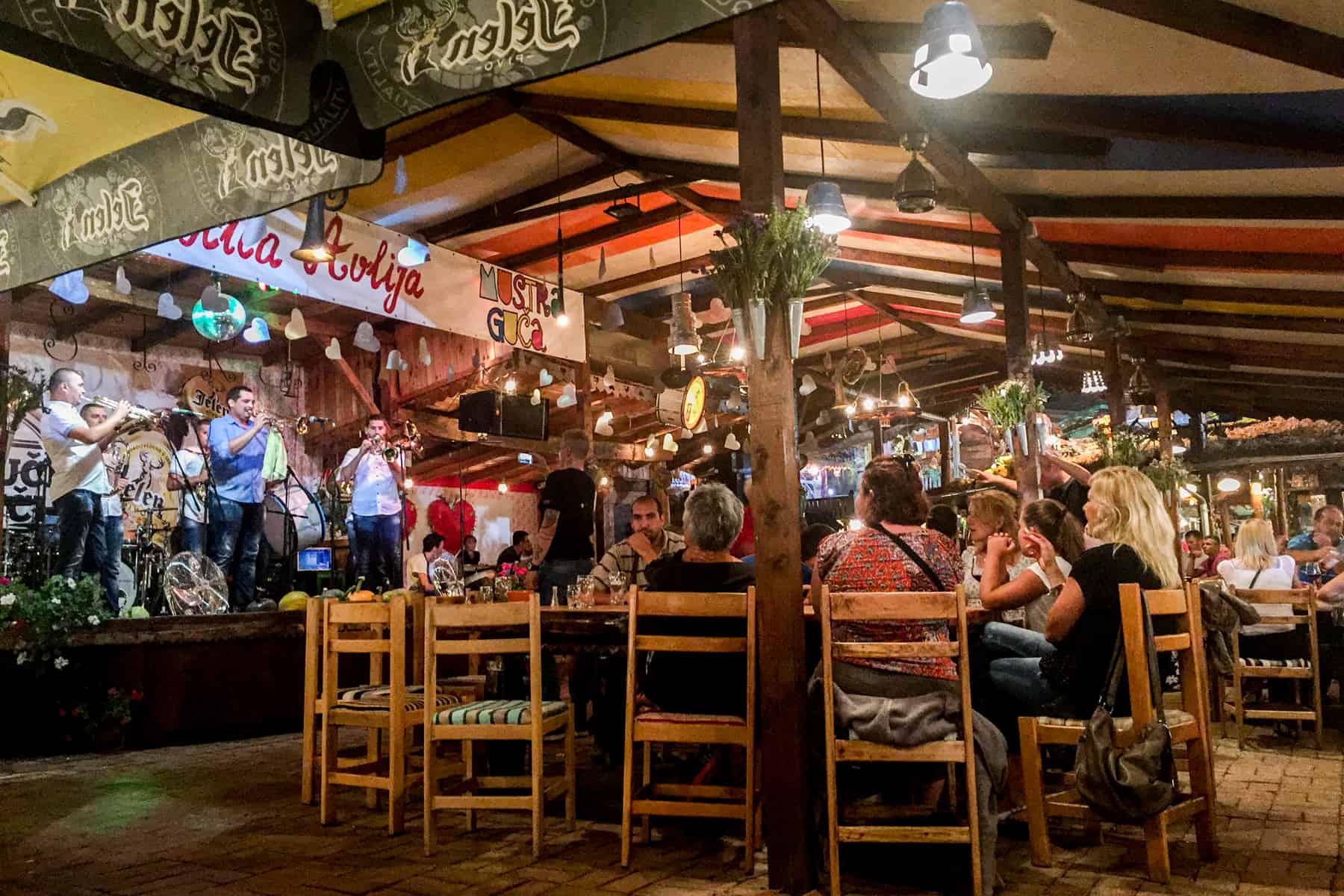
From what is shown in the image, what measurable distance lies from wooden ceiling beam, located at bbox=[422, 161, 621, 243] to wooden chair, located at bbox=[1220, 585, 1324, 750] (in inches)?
214

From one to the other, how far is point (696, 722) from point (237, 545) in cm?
572

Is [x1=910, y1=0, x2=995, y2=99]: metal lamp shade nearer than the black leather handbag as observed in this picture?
No

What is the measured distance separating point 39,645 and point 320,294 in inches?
112

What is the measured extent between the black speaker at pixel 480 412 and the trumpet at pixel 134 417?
3.30m

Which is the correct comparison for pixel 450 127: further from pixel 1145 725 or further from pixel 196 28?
pixel 1145 725

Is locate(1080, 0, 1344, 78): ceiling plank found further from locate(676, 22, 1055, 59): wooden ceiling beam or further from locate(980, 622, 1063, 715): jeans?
locate(980, 622, 1063, 715): jeans

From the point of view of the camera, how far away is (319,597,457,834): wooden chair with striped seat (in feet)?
12.8

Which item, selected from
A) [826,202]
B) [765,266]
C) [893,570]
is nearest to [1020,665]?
[893,570]

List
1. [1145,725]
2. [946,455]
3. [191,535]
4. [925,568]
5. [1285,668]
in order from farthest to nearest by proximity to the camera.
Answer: [946,455]
[191,535]
[1285,668]
[925,568]
[1145,725]

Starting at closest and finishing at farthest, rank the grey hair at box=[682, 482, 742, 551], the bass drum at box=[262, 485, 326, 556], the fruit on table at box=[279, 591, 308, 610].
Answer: the grey hair at box=[682, 482, 742, 551], the fruit on table at box=[279, 591, 308, 610], the bass drum at box=[262, 485, 326, 556]

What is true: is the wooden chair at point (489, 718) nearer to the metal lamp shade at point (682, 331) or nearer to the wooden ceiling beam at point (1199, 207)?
the metal lamp shade at point (682, 331)

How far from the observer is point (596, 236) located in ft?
29.1

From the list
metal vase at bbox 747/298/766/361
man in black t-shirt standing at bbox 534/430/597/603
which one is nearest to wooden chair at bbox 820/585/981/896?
metal vase at bbox 747/298/766/361

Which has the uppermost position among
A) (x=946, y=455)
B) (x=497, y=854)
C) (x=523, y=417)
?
(x=523, y=417)
